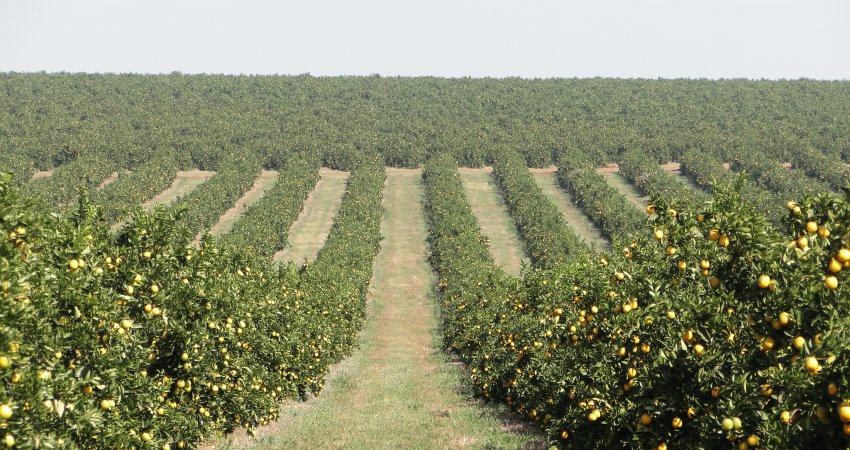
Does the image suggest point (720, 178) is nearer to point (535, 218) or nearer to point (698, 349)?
point (535, 218)

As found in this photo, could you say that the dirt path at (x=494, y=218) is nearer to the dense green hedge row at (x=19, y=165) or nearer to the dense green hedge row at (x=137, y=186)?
the dense green hedge row at (x=137, y=186)

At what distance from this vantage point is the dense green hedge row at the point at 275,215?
6125 cm

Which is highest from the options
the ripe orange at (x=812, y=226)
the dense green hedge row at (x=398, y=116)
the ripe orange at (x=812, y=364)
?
the ripe orange at (x=812, y=226)

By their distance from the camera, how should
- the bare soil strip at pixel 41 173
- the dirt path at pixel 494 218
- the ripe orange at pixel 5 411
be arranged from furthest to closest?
the bare soil strip at pixel 41 173 < the dirt path at pixel 494 218 < the ripe orange at pixel 5 411

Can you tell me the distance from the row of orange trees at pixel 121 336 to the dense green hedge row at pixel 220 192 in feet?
153

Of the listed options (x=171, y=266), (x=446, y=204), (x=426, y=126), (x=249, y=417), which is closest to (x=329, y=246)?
(x=446, y=204)

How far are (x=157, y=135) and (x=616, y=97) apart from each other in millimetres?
101636

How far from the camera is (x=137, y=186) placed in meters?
78.7

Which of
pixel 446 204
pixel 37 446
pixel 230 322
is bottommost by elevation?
pixel 446 204

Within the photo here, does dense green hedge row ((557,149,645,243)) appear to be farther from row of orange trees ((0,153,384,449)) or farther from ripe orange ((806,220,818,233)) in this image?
ripe orange ((806,220,818,233))

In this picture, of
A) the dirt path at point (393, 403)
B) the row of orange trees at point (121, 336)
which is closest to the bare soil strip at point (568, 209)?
the dirt path at point (393, 403)

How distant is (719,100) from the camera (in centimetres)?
15238

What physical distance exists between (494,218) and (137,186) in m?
40.4

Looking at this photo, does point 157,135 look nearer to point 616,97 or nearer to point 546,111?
point 546,111
